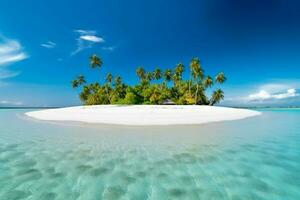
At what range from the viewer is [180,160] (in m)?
6.71

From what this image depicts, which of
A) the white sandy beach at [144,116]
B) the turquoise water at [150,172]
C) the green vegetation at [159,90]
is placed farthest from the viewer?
the green vegetation at [159,90]

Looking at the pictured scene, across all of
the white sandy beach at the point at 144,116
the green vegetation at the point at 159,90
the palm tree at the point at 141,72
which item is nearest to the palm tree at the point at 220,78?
the green vegetation at the point at 159,90

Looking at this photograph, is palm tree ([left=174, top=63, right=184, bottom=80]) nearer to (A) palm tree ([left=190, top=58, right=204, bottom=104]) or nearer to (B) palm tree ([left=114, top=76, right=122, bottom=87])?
(A) palm tree ([left=190, top=58, right=204, bottom=104])

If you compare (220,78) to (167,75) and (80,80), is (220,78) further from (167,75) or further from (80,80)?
(80,80)

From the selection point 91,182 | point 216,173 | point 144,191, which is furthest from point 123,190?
point 216,173

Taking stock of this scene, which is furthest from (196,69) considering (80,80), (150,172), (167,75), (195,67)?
(150,172)

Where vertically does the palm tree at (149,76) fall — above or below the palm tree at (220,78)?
above

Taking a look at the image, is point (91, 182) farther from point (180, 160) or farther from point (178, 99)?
point (178, 99)

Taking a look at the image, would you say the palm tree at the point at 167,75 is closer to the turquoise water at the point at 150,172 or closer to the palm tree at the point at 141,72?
the palm tree at the point at 141,72

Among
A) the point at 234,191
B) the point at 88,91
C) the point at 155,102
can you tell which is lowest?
the point at 234,191

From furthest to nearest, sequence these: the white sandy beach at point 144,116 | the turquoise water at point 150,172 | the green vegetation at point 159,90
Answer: the green vegetation at point 159,90
the white sandy beach at point 144,116
the turquoise water at point 150,172

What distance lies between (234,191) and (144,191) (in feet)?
5.82

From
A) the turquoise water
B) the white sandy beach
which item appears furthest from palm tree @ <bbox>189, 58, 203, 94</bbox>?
the turquoise water

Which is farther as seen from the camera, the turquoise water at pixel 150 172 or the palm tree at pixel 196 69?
the palm tree at pixel 196 69
